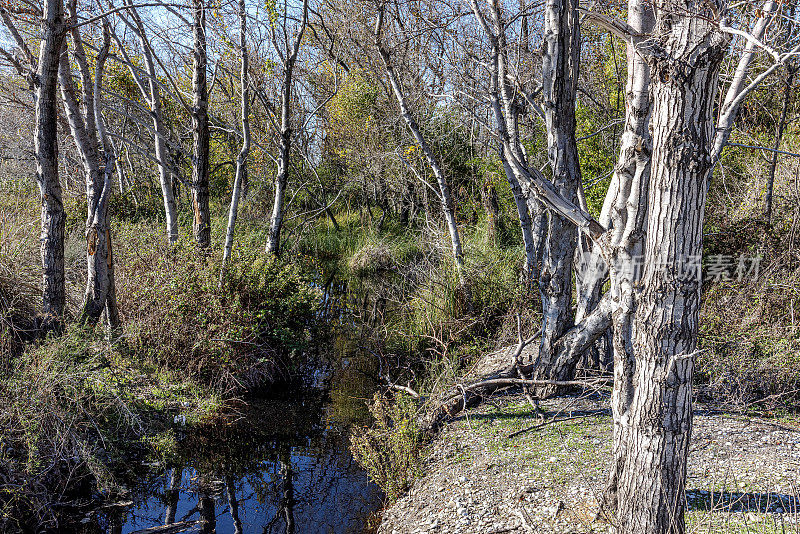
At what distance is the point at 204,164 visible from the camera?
8055mm

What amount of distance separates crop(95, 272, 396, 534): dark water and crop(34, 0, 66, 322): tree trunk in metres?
2.21

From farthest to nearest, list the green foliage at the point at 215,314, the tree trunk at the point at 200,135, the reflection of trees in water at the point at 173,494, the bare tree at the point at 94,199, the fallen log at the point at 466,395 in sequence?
the tree trunk at the point at 200,135
the green foliage at the point at 215,314
the bare tree at the point at 94,199
the fallen log at the point at 466,395
the reflection of trees in water at the point at 173,494

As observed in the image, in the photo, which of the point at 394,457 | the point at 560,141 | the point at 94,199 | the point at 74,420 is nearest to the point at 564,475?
the point at 394,457

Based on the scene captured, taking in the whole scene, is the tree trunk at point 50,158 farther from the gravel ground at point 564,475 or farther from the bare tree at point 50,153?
the gravel ground at point 564,475

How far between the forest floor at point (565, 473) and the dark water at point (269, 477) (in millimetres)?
901

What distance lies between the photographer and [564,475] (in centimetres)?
399

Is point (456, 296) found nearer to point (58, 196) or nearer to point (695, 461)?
point (695, 461)

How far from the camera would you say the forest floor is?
3410 millimetres

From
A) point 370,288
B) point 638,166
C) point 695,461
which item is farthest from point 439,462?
point 370,288

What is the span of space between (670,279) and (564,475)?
6.71ft

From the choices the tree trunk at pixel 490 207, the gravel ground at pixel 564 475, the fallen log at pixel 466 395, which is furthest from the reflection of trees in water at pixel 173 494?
the tree trunk at pixel 490 207

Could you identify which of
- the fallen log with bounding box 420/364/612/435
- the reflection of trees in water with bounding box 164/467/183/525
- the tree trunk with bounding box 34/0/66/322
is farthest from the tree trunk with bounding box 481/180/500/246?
the tree trunk with bounding box 34/0/66/322

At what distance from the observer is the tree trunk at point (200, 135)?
25.5 feet

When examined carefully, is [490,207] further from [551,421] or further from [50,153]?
[50,153]
